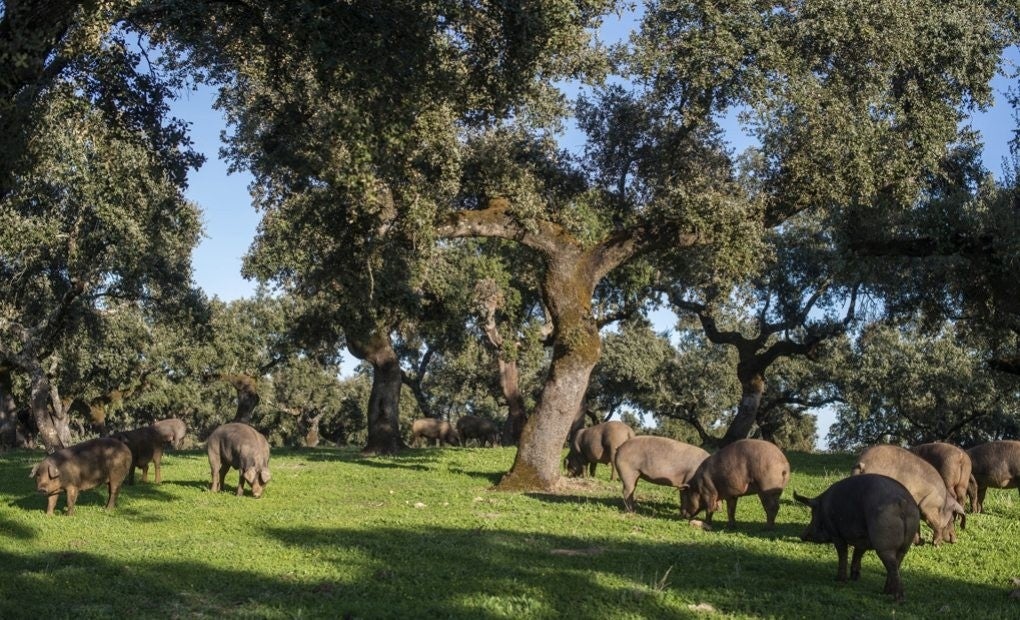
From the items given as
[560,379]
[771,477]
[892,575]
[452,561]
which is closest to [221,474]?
[560,379]

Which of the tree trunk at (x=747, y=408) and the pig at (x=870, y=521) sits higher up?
the tree trunk at (x=747, y=408)

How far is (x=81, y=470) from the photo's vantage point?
66.3ft

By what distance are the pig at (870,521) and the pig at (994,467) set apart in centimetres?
764

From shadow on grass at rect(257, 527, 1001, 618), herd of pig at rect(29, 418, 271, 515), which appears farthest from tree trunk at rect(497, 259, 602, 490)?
shadow on grass at rect(257, 527, 1001, 618)

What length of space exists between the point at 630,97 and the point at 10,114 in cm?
1562

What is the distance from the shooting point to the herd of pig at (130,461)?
1998cm

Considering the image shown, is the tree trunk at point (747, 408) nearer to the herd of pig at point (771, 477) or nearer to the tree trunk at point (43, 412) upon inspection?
the herd of pig at point (771, 477)

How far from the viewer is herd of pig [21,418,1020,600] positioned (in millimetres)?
12703

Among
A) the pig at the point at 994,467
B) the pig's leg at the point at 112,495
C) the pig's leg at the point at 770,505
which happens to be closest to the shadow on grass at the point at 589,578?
the pig's leg at the point at 770,505

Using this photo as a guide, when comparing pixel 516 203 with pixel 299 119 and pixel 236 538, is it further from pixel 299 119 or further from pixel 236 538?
pixel 236 538

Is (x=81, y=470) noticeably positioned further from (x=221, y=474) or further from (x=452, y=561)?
(x=452, y=561)

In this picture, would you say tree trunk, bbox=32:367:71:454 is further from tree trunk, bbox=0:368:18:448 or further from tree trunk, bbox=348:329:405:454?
tree trunk, bbox=0:368:18:448

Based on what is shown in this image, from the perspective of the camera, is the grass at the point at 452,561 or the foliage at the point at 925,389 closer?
the grass at the point at 452,561

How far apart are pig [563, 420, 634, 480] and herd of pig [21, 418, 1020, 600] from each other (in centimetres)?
4
